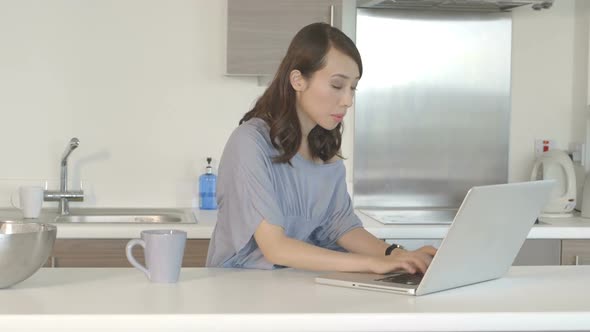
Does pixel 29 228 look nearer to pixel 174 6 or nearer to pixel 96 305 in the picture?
pixel 96 305

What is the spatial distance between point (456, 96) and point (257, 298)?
2419 mm

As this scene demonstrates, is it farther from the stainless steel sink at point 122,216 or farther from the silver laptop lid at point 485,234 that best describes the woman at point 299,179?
the stainless steel sink at point 122,216

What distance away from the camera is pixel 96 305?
5.52 ft

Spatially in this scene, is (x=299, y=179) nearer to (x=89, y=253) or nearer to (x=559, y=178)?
(x=89, y=253)

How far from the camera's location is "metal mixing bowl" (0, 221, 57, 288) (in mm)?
1767

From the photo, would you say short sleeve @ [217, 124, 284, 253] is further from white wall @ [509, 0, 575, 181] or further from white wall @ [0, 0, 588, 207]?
Answer: white wall @ [509, 0, 575, 181]

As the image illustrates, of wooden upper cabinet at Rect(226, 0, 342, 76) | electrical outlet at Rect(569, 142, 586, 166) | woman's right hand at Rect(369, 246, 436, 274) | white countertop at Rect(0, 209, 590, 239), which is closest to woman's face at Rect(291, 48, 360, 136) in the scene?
woman's right hand at Rect(369, 246, 436, 274)

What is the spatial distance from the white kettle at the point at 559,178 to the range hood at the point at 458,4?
0.64 meters

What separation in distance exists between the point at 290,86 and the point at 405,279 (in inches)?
25.0

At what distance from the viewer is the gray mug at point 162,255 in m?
1.90

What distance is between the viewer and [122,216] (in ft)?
12.0

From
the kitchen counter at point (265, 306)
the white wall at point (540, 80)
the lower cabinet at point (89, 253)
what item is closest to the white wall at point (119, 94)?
the lower cabinet at point (89, 253)

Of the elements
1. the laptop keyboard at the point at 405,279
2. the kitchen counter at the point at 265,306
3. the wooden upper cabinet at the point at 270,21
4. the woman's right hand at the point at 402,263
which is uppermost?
the wooden upper cabinet at the point at 270,21

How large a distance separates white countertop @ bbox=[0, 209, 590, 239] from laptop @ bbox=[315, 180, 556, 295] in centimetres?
123
